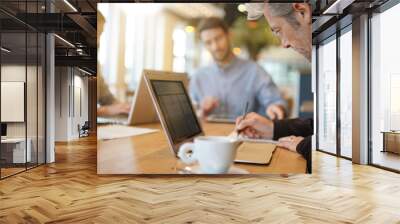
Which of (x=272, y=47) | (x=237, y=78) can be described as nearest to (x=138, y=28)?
(x=237, y=78)

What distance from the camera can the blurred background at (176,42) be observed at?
398 centimetres

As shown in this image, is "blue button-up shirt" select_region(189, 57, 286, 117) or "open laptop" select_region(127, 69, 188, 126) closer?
"open laptop" select_region(127, 69, 188, 126)

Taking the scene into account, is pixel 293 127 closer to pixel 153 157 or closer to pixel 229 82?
pixel 229 82

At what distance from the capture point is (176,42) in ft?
13.3

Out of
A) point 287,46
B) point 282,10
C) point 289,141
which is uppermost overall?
point 282,10

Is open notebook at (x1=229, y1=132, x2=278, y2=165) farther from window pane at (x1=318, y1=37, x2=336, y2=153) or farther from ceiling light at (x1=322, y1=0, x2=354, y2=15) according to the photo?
window pane at (x1=318, y1=37, x2=336, y2=153)

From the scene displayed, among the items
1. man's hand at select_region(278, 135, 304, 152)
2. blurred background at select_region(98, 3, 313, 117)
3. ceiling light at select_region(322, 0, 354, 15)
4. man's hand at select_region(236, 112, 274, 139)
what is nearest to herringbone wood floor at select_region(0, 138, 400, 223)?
man's hand at select_region(278, 135, 304, 152)

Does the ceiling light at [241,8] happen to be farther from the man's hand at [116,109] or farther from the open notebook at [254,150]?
the man's hand at [116,109]

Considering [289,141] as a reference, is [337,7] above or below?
above

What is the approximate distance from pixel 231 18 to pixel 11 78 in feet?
9.00

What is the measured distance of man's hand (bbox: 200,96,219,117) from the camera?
3.93m

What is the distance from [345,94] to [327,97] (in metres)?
0.81

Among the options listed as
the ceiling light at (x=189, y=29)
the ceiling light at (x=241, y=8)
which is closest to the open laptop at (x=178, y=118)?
the ceiling light at (x=189, y=29)

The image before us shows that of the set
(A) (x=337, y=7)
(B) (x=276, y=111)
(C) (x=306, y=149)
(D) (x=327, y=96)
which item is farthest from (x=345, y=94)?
(B) (x=276, y=111)
